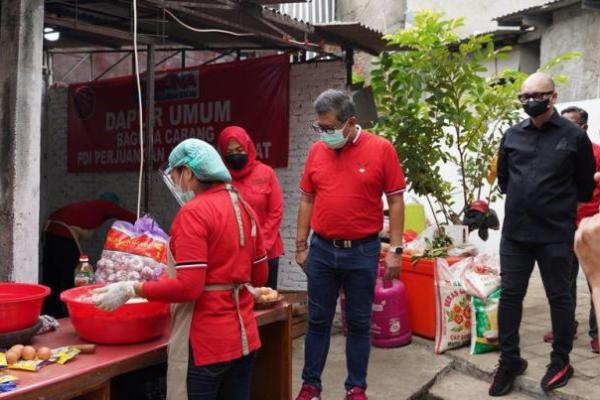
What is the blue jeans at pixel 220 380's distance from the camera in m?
2.69

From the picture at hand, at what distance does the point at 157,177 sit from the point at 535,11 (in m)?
7.00

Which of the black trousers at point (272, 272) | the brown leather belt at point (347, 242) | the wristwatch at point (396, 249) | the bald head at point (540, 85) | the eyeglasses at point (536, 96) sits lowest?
Result: the black trousers at point (272, 272)

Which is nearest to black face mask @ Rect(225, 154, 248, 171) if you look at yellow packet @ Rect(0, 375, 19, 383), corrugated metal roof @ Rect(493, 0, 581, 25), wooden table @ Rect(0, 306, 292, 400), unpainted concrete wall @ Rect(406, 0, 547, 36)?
wooden table @ Rect(0, 306, 292, 400)

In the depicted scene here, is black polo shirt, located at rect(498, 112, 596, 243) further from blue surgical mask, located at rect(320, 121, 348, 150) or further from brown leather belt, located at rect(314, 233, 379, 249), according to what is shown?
blue surgical mask, located at rect(320, 121, 348, 150)

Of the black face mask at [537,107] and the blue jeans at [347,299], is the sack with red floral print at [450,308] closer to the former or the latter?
the blue jeans at [347,299]

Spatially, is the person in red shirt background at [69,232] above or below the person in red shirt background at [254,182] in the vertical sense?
below

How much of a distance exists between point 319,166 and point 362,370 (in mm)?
1305

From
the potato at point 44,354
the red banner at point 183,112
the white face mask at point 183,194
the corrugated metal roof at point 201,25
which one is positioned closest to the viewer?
the potato at point 44,354

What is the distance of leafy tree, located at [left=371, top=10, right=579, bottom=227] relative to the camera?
18.6ft

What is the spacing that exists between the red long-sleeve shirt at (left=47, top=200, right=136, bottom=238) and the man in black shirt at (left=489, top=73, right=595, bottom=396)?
3638mm

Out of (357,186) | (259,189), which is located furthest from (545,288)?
(259,189)

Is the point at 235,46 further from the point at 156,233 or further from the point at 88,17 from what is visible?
the point at 156,233

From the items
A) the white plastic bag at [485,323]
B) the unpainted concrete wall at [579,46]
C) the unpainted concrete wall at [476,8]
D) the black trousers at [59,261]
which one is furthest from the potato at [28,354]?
the unpainted concrete wall at [476,8]

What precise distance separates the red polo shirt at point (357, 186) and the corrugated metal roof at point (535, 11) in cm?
787
